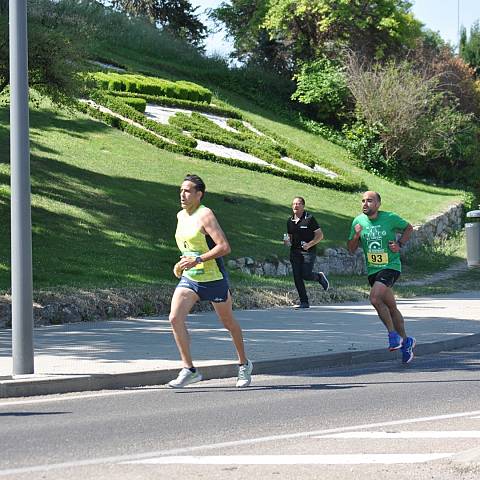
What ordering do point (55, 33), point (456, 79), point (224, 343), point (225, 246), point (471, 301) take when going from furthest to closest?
1. point (456, 79)
2. point (55, 33)
3. point (471, 301)
4. point (224, 343)
5. point (225, 246)

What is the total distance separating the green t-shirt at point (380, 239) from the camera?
1318cm

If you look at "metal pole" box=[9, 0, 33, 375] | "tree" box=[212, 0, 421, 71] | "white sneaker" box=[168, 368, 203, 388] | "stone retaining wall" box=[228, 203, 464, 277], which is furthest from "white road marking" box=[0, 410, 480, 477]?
"tree" box=[212, 0, 421, 71]

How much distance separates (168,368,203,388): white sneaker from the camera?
1095 centimetres

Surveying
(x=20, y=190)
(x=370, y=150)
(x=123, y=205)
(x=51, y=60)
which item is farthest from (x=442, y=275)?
(x=20, y=190)

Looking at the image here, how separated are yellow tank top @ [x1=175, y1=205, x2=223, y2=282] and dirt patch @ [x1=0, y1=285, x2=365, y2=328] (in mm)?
5907

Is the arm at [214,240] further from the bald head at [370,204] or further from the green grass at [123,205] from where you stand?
the green grass at [123,205]

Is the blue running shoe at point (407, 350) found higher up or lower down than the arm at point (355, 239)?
lower down

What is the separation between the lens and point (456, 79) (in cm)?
5806

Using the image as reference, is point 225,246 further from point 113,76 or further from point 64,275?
point 113,76

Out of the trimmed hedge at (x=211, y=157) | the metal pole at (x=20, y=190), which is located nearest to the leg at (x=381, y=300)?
the metal pole at (x=20, y=190)

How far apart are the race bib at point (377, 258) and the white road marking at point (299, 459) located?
19.4ft

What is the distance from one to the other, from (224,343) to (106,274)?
671 centimetres

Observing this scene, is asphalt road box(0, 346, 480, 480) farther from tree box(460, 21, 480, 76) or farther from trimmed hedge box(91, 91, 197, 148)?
tree box(460, 21, 480, 76)

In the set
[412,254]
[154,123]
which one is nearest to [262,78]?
[154,123]
